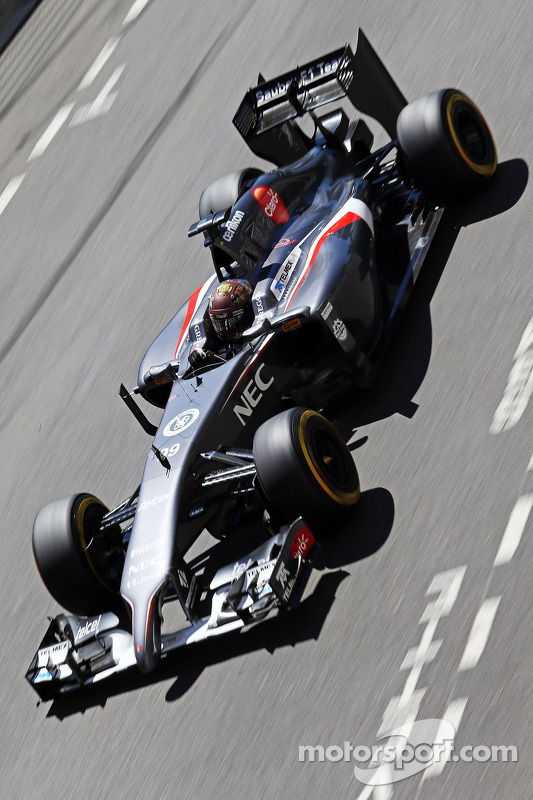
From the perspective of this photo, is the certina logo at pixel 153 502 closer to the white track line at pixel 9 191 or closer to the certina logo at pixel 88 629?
the certina logo at pixel 88 629

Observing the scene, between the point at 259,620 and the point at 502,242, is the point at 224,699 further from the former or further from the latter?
the point at 502,242

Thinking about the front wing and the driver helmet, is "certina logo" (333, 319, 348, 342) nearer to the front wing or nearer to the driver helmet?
the driver helmet

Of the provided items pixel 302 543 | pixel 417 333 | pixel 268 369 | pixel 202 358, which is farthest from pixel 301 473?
pixel 417 333

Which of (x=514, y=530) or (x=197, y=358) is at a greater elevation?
(x=197, y=358)

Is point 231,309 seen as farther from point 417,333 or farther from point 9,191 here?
point 9,191

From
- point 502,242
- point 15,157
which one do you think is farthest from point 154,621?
point 15,157

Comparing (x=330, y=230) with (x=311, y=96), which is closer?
(x=330, y=230)

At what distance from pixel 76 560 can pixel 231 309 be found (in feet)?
6.01

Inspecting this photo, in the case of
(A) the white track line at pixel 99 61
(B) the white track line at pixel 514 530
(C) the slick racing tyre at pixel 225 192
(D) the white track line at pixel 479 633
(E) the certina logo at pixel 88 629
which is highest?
(A) the white track line at pixel 99 61

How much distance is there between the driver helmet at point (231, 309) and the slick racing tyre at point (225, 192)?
1917mm

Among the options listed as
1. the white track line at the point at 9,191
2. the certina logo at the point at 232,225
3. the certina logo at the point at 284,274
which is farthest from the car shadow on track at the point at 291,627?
the white track line at the point at 9,191

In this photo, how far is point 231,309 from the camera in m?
7.07

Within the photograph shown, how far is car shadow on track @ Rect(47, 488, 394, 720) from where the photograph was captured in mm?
6043

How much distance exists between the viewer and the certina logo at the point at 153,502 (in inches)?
251
